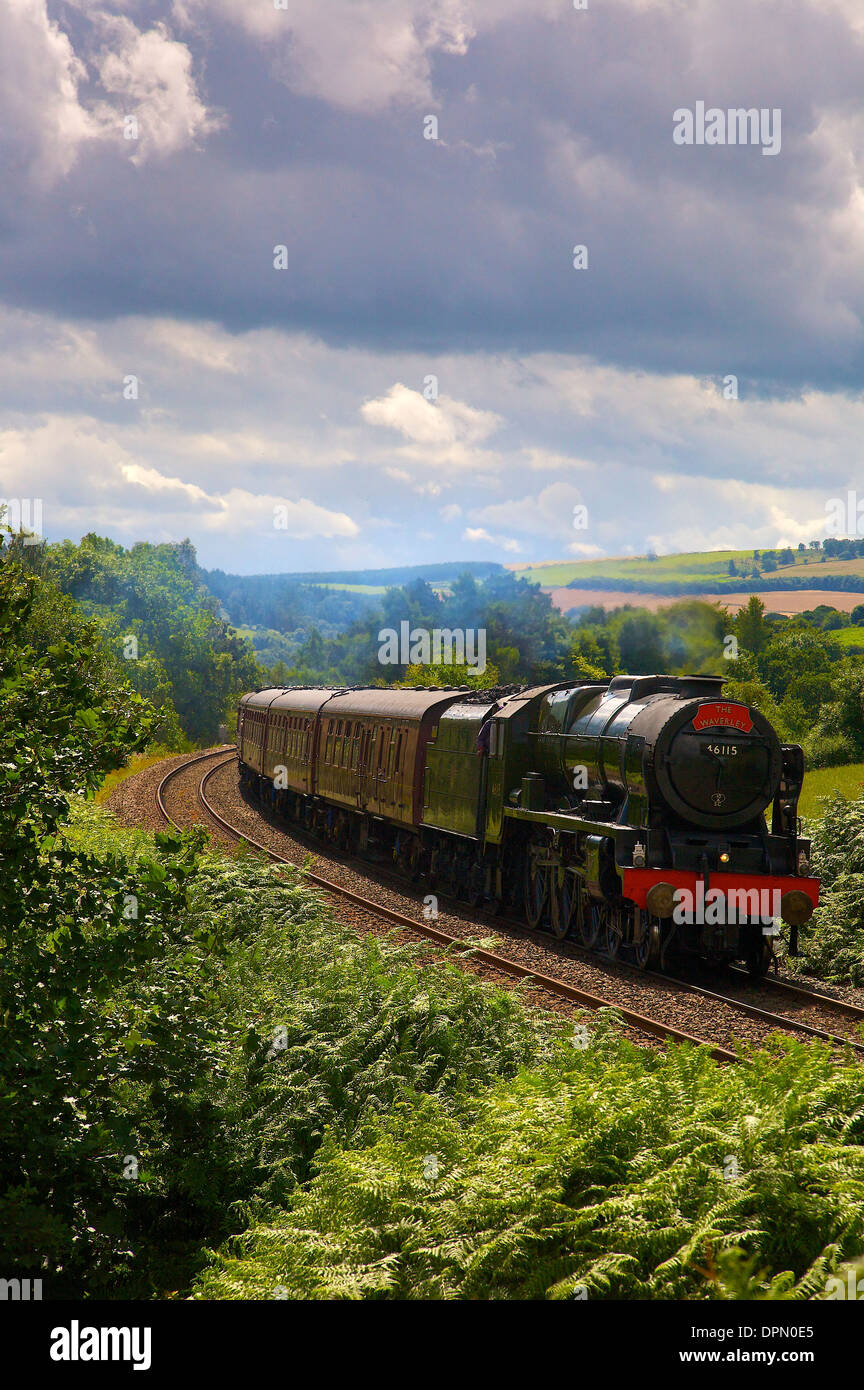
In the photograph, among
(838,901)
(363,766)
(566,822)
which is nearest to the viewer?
(566,822)

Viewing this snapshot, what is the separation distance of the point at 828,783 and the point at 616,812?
21464 mm

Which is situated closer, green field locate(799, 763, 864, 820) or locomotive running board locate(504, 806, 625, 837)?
locomotive running board locate(504, 806, 625, 837)

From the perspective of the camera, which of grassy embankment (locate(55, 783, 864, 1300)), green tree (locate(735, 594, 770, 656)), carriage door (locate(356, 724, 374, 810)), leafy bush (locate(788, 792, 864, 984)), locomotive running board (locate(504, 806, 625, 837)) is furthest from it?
green tree (locate(735, 594, 770, 656))

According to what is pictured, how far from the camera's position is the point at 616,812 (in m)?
15.4

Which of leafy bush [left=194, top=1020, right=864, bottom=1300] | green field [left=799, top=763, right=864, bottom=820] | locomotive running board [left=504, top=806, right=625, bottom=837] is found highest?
locomotive running board [left=504, top=806, right=625, bottom=837]

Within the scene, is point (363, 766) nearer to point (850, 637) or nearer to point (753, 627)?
point (753, 627)

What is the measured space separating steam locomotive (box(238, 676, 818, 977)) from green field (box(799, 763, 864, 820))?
459 inches

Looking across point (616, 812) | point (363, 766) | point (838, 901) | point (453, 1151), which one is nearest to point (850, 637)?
point (363, 766)

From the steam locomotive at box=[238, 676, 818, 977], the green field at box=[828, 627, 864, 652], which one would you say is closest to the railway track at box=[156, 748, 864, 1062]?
the steam locomotive at box=[238, 676, 818, 977]

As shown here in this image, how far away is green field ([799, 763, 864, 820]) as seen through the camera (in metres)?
29.9

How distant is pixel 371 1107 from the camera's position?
349 inches

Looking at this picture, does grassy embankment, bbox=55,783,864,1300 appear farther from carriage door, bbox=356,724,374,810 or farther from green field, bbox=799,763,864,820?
green field, bbox=799,763,864,820
